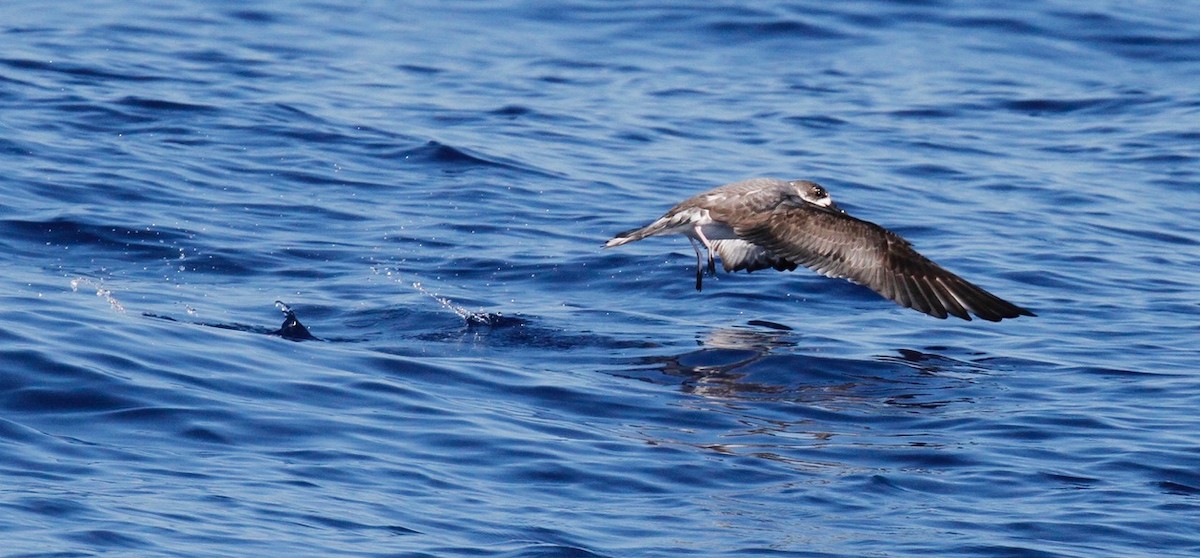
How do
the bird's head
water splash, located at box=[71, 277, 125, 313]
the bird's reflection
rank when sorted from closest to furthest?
the bird's reflection → water splash, located at box=[71, 277, 125, 313] → the bird's head

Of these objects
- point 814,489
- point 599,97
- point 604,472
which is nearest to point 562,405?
point 604,472

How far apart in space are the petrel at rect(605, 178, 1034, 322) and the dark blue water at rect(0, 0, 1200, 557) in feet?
1.37

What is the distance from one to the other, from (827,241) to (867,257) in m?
0.27

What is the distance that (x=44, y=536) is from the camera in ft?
20.9

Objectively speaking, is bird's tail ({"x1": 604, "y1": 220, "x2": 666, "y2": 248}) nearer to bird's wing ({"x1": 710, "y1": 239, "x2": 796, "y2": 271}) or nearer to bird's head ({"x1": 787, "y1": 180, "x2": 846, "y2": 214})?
bird's head ({"x1": 787, "y1": 180, "x2": 846, "y2": 214})

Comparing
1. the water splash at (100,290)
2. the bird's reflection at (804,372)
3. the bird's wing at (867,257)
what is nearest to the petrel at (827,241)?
the bird's wing at (867,257)

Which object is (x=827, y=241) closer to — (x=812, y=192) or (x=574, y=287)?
(x=812, y=192)

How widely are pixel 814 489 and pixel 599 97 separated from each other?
1133 cm

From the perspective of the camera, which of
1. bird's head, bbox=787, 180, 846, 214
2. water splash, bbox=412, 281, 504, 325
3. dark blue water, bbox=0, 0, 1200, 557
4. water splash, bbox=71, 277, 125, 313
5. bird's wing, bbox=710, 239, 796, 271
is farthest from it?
bird's wing, bbox=710, 239, 796, 271

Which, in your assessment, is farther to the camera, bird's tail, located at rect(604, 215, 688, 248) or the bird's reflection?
bird's tail, located at rect(604, 215, 688, 248)

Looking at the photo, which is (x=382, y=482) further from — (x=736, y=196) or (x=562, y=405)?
(x=736, y=196)

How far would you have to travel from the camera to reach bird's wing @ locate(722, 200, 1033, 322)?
1027 cm

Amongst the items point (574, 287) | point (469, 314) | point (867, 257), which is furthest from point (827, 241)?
point (469, 314)

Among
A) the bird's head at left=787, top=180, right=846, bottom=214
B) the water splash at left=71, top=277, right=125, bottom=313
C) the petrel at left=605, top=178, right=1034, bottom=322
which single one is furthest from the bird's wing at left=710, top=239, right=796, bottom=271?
the water splash at left=71, top=277, right=125, bottom=313
